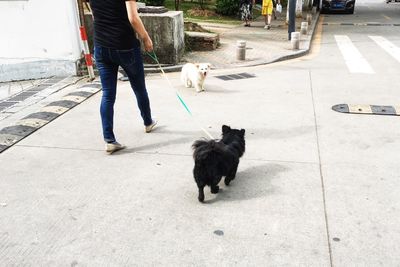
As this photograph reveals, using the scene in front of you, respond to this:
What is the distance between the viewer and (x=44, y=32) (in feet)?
24.5

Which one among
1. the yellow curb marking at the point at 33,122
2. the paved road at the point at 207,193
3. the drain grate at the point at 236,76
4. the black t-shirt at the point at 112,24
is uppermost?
the black t-shirt at the point at 112,24

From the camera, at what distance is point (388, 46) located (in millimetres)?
11289

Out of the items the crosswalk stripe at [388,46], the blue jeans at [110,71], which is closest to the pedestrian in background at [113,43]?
the blue jeans at [110,71]

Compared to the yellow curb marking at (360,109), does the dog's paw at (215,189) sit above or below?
above

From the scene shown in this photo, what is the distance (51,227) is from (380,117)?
4.45 metres

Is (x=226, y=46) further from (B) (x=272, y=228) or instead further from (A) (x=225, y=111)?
(B) (x=272, y=228)

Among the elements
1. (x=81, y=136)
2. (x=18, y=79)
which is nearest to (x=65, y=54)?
(x=18, y=79)

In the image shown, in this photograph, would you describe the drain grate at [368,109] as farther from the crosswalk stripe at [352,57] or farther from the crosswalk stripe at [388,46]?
the crosswalk stripe at [388,46]

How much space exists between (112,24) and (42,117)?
7.41ft

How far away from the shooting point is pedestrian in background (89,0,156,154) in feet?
13.1

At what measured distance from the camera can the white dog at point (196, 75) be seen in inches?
258

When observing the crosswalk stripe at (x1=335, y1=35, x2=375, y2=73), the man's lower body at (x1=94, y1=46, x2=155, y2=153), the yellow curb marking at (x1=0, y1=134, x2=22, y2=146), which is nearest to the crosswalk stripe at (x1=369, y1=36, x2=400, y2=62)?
the crosswalk stripe at (x1=335, y1=35, x2=375, y2=73)

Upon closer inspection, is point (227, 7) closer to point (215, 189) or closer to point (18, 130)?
point (18, 130)

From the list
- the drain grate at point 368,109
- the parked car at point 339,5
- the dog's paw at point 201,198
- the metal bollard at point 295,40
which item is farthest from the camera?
the parked car at point 339,5
